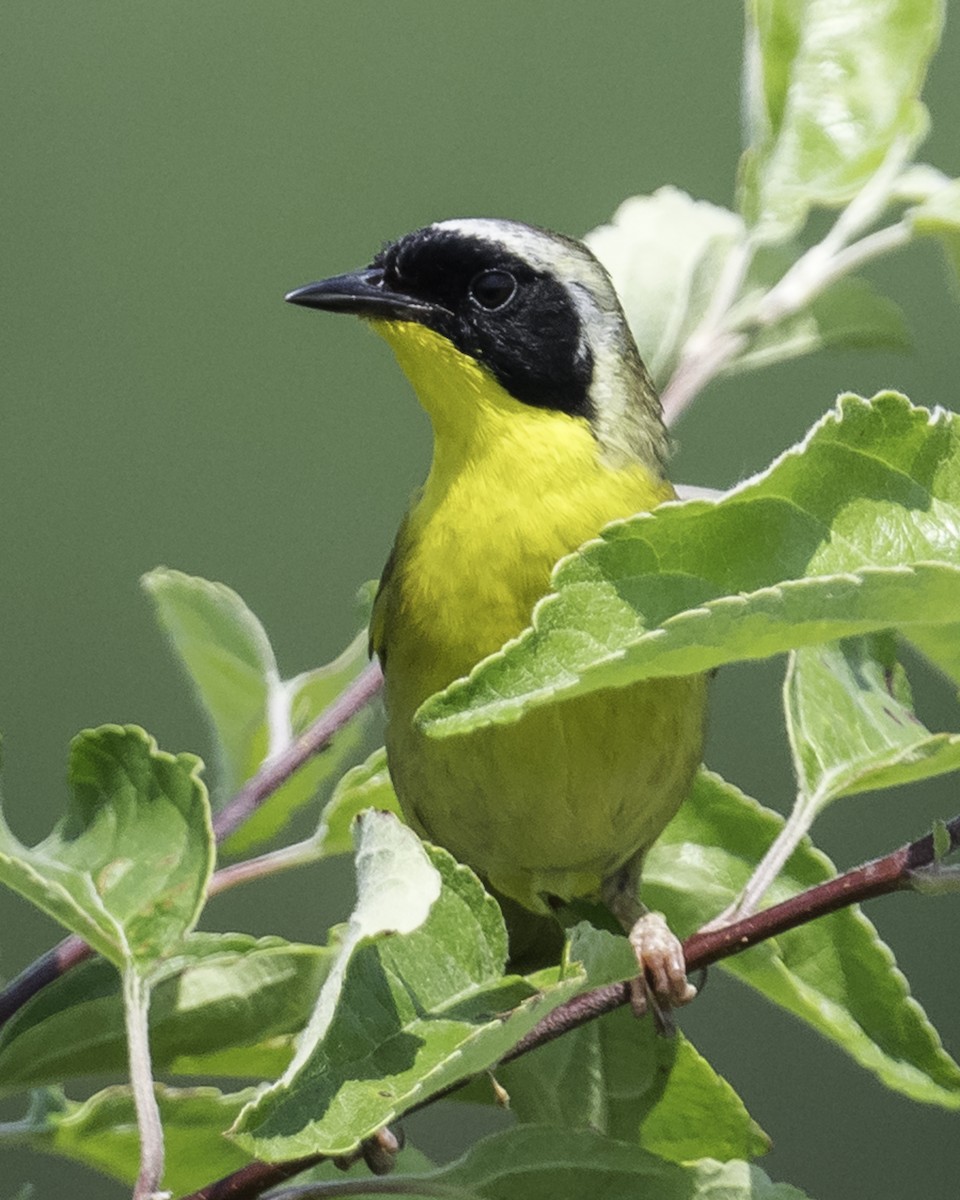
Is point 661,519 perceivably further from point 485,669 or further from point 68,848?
point 68,848

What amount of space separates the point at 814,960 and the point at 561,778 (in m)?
0.40

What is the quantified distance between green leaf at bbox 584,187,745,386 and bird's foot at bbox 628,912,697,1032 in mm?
519

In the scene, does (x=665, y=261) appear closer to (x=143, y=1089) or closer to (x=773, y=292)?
(x=773, y=292)

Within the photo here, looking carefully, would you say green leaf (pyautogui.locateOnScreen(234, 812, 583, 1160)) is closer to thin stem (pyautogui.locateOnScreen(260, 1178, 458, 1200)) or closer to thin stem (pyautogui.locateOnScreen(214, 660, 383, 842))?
thin stem (pyautogui.locateOnScreen(260, 1178, 458, 1200))

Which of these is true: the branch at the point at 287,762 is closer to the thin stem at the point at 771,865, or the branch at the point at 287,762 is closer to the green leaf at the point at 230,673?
the green leaf at the point at 230,673

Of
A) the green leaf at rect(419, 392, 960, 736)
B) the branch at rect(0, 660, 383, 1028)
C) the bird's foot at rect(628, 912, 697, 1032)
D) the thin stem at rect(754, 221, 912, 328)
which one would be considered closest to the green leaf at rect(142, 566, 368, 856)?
the branch at rect(0, 660, 383, 1028)

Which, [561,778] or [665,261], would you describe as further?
[665,261]

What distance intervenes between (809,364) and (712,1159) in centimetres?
384

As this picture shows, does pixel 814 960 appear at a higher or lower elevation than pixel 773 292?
lower

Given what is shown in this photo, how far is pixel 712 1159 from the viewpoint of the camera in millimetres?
1009

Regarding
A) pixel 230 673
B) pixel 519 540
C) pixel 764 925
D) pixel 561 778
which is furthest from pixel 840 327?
pixel 764 925

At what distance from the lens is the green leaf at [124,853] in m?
0.93

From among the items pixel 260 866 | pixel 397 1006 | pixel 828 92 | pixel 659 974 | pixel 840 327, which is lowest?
pixel 659 974

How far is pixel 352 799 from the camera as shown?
129 cm
